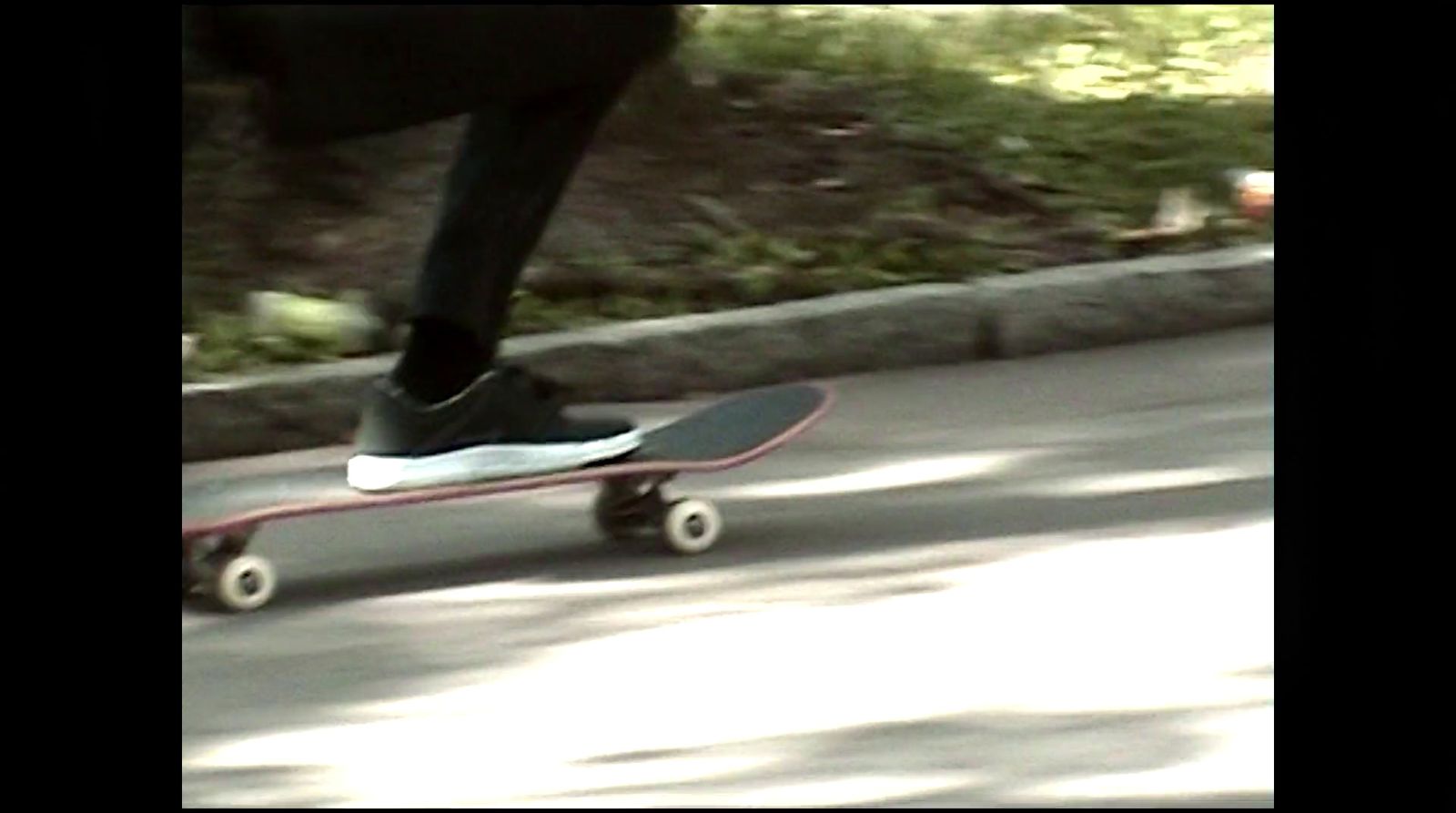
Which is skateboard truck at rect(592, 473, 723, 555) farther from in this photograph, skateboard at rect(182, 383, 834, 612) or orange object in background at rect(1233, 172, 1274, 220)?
orange object in background at rect(1233, 172, 1274, 220)

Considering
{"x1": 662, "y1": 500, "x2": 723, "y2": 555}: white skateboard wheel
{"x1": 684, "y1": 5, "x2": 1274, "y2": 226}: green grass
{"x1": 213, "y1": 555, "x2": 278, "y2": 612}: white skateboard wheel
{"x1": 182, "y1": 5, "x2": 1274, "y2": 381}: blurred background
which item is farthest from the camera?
{"x1": 684, "y1": 5, "x2": 1274, "y2": 226}: green grass

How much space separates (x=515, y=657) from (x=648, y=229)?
3044mm

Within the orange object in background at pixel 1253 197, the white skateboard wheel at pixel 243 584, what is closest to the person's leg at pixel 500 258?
the white skateboard wheel at pixel 243 584

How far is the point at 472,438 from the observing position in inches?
229

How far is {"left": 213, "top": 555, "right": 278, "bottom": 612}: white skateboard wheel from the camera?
5656mm

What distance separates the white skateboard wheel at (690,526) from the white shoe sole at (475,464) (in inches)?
7.1

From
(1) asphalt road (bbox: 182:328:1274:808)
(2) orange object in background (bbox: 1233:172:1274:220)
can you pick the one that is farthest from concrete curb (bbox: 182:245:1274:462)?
(2) orange object in background (bbox: 1233:172:1274:220)

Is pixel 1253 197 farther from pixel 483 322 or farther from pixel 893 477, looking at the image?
pixel 483 322

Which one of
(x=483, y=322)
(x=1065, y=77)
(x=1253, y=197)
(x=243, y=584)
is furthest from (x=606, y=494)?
(x=1065, y=77)

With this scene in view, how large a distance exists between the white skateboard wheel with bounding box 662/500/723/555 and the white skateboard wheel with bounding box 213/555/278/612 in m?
0.77

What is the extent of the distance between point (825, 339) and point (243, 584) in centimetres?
228

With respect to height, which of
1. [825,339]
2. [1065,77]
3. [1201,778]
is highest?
[1065,77]
